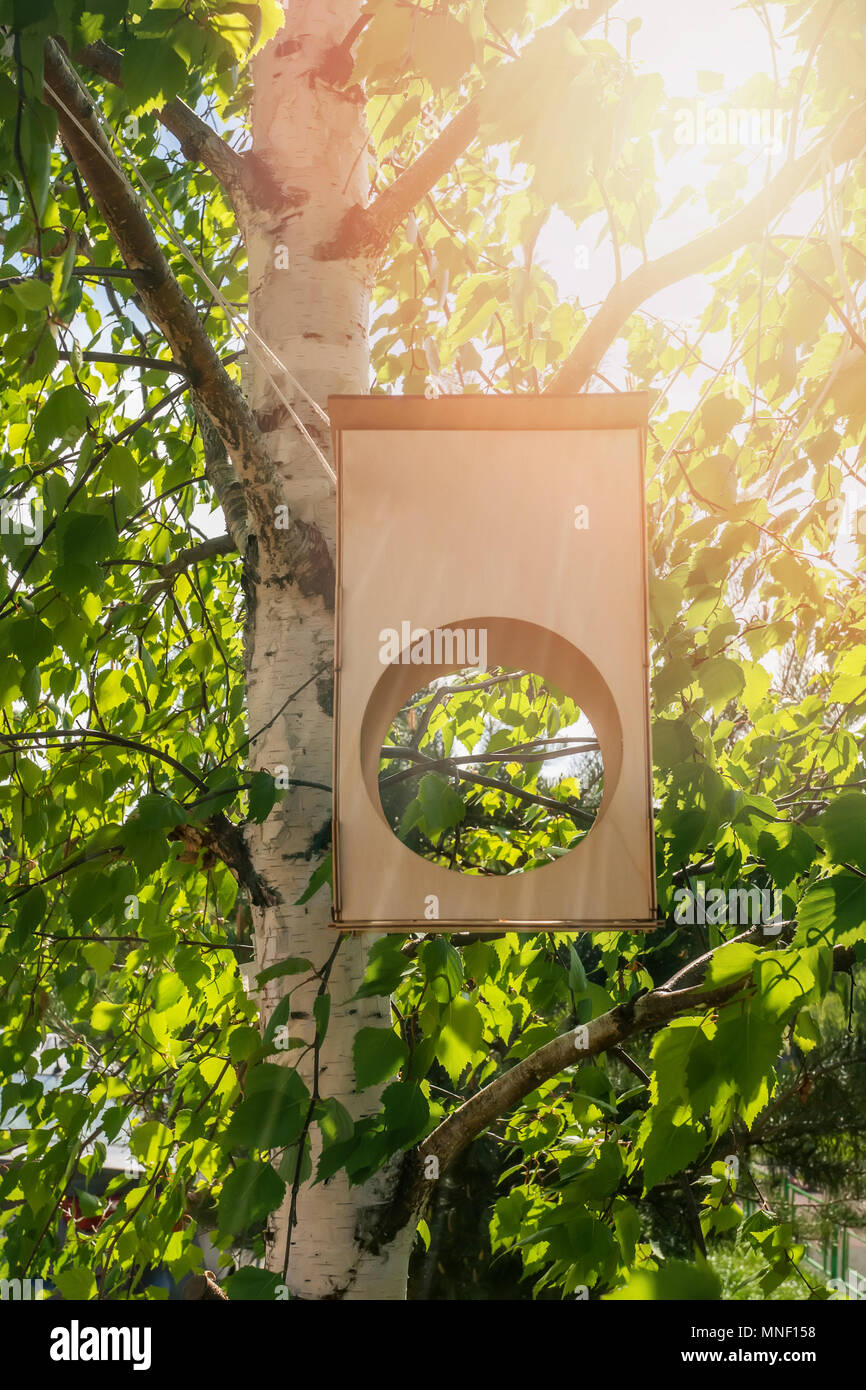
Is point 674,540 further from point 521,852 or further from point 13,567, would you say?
point 521,852

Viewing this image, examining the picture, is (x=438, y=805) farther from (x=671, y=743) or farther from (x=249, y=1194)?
(x=249, y=1194)

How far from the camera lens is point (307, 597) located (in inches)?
55.3

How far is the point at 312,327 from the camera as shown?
1.49 meters

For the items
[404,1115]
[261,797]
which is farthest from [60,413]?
[404,1115]

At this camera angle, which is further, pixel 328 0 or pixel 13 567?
pixel 328 0

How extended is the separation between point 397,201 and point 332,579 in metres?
0.58

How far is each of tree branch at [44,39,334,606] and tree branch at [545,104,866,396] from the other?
0.40 meters

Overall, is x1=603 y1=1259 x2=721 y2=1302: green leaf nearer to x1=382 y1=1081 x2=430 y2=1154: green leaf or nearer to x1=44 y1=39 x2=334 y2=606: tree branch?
x1=382 y1=1081 x2=430 y2=1154: green leaf

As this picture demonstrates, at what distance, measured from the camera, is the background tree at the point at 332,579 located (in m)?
0.92
